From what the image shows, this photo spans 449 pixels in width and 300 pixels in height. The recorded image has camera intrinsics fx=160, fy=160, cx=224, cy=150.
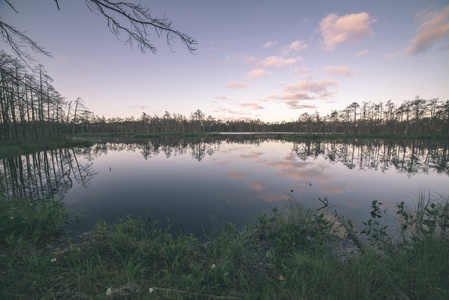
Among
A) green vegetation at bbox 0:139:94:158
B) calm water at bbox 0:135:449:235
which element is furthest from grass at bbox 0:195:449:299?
green vegetation at bbox 0:139:94:158

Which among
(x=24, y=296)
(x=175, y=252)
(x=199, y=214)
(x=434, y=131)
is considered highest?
(x=434, y=131)

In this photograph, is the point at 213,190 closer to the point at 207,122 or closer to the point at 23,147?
the point at 23,147

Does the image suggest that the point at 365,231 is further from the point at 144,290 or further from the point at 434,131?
the point at 434,131

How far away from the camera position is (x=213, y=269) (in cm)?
269

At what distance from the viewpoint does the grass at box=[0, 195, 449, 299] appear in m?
2.30

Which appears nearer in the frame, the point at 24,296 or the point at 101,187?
the point at 24,296

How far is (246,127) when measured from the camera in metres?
162

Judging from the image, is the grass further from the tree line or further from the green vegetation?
the green vegetation

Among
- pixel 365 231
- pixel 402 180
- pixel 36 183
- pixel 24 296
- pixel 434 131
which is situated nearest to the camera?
pixel 24 296

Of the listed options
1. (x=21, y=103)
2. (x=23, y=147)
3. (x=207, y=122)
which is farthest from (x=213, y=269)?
(x=207, y=122)

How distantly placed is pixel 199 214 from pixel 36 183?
10115 millimetres

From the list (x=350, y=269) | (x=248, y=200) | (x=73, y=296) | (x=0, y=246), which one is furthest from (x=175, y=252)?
(x=248, y=200)

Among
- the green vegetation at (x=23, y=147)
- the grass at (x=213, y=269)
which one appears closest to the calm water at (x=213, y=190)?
the grass at (x=213, y=269)

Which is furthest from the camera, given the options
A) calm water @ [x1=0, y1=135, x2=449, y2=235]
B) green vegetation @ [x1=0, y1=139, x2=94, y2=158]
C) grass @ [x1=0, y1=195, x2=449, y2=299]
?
green vegetation @ [x1=0, y1=139, x2=94, y2=158]
